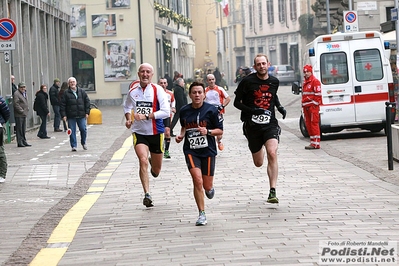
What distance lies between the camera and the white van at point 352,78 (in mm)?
22422

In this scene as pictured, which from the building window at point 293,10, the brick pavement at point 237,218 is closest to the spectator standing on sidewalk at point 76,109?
the brick pavement at point 237,218

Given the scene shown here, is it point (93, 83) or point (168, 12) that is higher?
point (168, 12)

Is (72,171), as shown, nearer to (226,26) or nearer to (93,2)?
(93,2)

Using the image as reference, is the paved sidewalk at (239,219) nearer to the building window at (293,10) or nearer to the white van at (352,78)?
the white van at (352,78)

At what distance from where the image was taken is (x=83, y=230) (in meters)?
9.87

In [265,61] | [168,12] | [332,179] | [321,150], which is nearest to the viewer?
[265,61]

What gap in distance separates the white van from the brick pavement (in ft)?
20.2

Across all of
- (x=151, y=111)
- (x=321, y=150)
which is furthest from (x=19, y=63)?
(x=151, y=111)

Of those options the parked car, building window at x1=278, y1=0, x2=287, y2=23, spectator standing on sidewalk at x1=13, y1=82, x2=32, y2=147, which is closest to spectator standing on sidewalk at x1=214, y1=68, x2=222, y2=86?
the parked car

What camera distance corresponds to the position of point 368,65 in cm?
2258

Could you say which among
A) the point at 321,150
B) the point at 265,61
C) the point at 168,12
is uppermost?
the point at 168,12

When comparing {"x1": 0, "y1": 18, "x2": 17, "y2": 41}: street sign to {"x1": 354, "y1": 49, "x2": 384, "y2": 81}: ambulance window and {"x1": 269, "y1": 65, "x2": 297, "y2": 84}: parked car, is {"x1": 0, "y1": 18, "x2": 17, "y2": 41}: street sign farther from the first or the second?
{"x1": 269, "y1": 65, "x2": 297, "y2": 84}: parked car

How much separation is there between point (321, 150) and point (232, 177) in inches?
209

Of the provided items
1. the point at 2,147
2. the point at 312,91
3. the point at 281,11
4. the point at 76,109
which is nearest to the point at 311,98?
the point at 312,91
